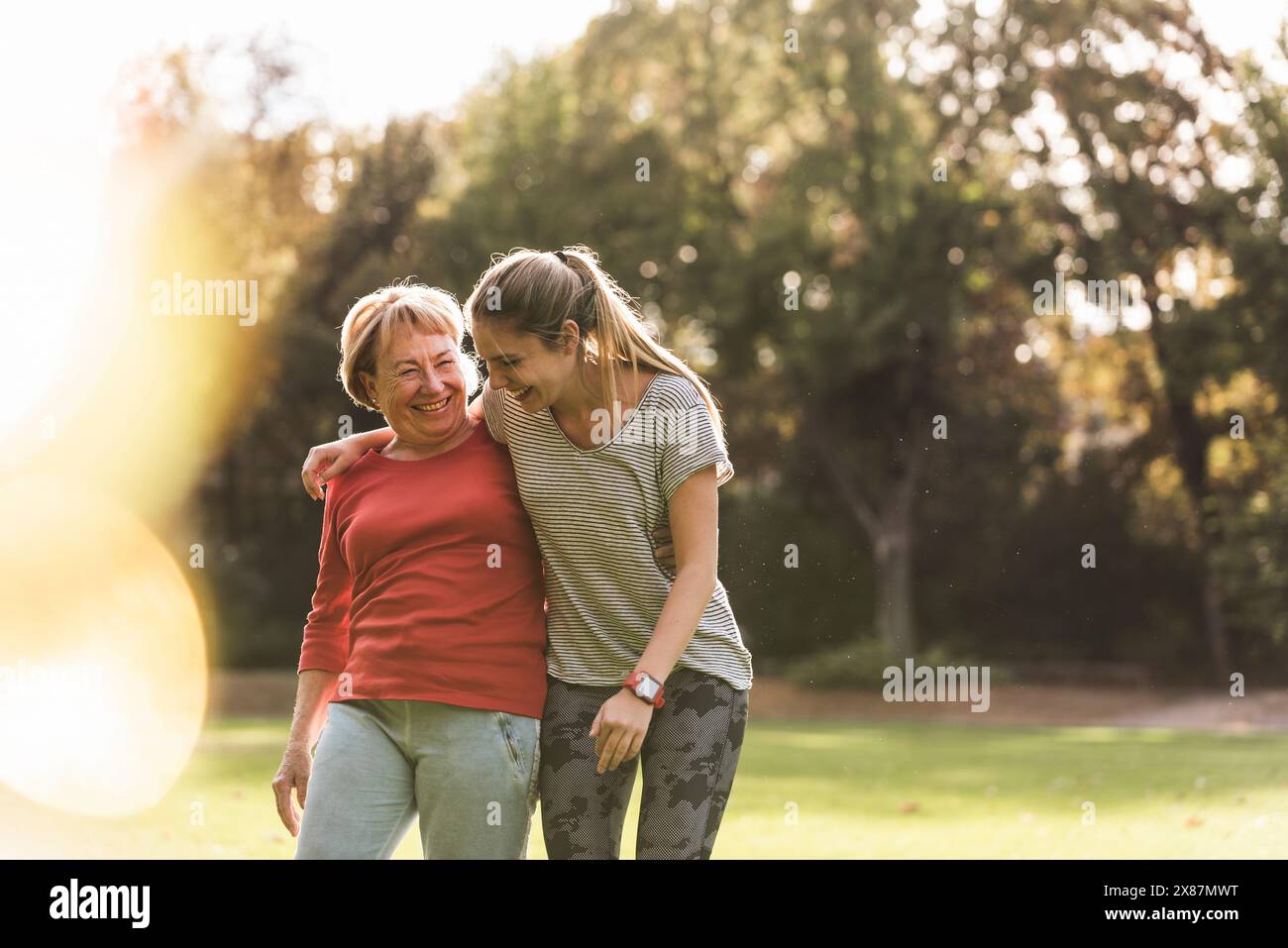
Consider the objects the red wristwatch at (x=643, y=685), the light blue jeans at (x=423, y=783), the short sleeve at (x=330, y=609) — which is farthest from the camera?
the short sleeve at (x=330, y=609)

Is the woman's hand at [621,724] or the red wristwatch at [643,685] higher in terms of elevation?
the red wristwatch at [643,685]

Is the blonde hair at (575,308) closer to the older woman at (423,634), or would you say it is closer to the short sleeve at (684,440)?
the short sleeve at (684,440)

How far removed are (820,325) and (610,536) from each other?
2377 cm

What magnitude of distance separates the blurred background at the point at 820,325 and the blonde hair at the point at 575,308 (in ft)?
62.3

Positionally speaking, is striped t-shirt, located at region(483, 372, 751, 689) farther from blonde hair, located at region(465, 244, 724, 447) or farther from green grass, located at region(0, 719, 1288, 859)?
green grass, located at region(0, 719, 1288, 859)

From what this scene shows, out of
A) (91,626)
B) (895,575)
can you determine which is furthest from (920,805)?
(91,626)

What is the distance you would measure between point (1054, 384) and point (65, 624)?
19182 millimetres

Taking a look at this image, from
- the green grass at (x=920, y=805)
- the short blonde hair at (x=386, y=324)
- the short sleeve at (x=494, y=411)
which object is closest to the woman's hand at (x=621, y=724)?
the short sleeve at (x=494, y=411)

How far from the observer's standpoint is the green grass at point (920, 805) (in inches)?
344

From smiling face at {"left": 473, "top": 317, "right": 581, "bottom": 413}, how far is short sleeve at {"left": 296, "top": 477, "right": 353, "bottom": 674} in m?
0.64

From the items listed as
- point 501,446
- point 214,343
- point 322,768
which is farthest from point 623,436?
point 214,343

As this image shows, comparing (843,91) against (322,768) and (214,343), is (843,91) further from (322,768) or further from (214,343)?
(322,768)

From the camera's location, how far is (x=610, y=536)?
11.5ft

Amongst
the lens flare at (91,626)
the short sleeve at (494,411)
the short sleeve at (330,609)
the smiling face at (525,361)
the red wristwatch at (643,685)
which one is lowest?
the lens flare at (91,626)
